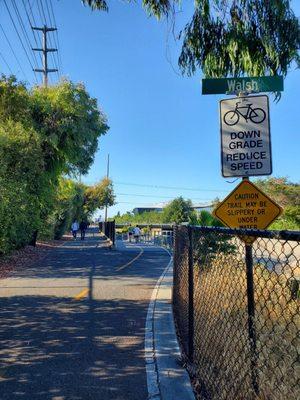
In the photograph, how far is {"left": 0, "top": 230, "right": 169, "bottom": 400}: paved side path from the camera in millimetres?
5230

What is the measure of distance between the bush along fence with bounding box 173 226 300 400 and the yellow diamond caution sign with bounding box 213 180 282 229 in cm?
22

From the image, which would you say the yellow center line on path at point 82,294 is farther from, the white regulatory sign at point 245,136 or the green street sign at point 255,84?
the green street sign at point 255,84

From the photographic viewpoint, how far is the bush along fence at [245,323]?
346 cm

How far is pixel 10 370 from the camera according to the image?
574 cm

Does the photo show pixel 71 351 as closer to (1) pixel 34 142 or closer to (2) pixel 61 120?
(1) pixel 34 142

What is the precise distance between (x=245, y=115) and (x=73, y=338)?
4342 millimetres

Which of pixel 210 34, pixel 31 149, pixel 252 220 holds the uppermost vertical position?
pixel 31 149

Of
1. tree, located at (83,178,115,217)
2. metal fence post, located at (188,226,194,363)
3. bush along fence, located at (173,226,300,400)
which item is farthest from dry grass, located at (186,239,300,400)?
tree, located at (83,178,115,217)

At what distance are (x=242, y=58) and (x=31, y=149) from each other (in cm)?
1591

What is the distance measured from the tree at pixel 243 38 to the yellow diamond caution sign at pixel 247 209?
2113 millimetres

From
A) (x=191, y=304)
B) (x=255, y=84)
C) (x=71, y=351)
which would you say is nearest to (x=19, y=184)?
(x=71, y=351)

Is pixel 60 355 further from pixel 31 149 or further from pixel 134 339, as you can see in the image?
pixel 31 149

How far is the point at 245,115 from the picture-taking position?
193 inches

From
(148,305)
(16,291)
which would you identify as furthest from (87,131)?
(148,305)
